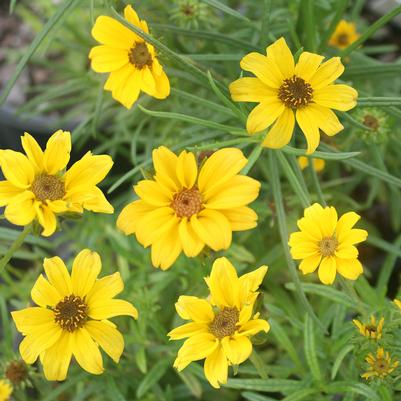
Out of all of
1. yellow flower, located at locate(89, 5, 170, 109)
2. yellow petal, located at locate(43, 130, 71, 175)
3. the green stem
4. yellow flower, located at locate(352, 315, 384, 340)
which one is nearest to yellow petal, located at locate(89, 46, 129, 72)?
yellow flower, located at locate(89, 5, 170, 109)

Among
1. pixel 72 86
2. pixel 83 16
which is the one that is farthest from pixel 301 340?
pixel 83 16

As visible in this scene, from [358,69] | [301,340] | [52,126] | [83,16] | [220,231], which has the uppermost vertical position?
[83,16]

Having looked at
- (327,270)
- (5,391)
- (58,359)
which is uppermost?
(327,270)

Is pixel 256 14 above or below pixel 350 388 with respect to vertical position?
above

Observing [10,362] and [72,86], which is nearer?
[10,362]

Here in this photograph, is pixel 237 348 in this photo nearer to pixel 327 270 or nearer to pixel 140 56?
pixel 327 270

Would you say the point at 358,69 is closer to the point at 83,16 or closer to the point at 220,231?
the point at 220,231

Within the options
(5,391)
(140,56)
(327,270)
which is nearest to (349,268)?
(327,270)
